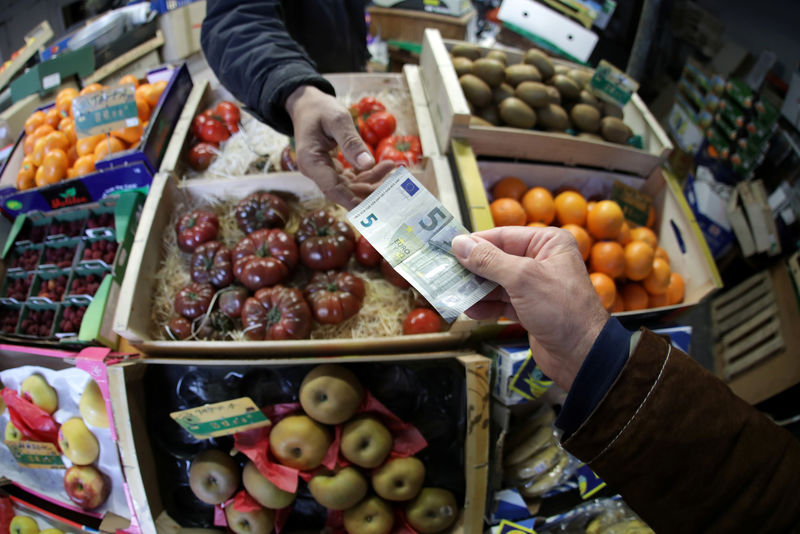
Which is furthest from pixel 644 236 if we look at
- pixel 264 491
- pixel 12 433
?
pixel 12 433

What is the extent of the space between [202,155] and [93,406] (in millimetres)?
1415

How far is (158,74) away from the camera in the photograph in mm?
2969

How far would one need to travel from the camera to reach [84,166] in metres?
2.32

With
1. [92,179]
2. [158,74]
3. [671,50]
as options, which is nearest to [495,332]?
[92,179]

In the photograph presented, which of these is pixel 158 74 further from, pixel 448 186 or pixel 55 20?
pixel 55 20

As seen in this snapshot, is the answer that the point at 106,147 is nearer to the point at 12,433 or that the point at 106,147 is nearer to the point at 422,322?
the point at 12,433

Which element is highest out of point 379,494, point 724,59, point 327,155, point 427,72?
point 724,59

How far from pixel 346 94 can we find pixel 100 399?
2.22 meters

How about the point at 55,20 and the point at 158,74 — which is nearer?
the point at 158,74

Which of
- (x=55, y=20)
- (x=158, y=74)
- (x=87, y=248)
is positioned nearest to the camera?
(x=87, y=248)

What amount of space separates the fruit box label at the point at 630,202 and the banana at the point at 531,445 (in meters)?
1.31

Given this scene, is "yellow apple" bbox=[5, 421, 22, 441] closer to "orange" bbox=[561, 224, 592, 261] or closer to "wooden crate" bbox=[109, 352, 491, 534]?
"wooden crate" bbox=[109, 352, 491, 534]

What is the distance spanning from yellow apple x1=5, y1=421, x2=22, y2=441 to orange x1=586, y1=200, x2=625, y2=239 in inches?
112

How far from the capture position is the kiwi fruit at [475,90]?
2387 mm
